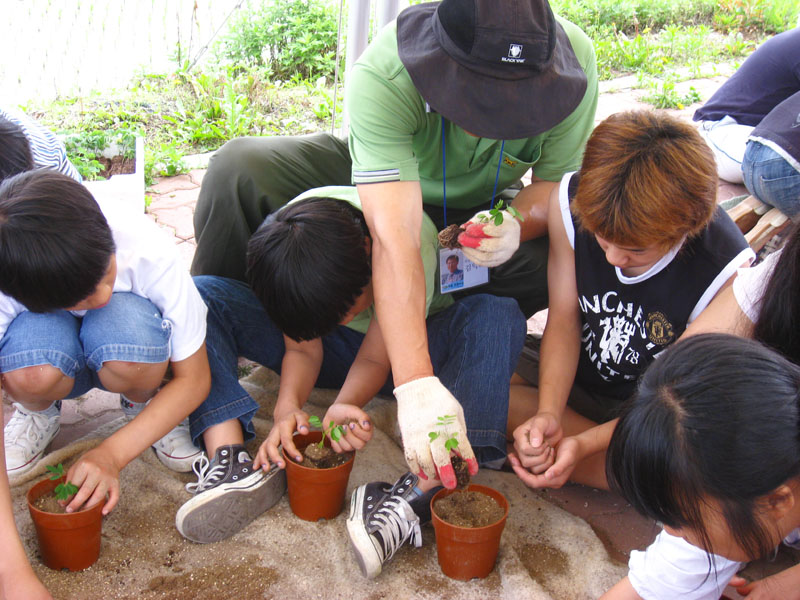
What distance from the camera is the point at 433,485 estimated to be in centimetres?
180

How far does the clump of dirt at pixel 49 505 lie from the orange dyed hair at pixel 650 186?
1281 millimetres

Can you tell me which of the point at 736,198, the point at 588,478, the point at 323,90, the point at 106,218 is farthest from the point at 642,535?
the point at 323,90

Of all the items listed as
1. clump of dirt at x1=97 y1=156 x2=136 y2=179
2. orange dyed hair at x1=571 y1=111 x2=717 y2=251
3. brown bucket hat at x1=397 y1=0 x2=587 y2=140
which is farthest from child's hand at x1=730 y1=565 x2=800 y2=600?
clump of dirt at x1=97 y1=156 x2=136 y2=179

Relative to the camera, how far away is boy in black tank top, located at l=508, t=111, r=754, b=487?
160 centimetres

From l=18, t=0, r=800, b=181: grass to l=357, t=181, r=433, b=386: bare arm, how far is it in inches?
86.3

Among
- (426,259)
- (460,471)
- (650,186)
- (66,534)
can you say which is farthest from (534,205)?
(66,534)

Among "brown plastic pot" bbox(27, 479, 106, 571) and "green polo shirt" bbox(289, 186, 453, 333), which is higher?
"green polo shirt" bbox(289, 186, 453, 333)

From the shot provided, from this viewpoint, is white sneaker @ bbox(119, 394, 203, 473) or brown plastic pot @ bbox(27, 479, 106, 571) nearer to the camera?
brown plastic pot @ bbox(27, 479, 106, 571)

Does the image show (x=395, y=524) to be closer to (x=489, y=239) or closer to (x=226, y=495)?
→ (x=226, y=495)

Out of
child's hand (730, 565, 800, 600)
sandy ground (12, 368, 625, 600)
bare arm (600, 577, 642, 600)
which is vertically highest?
child's hand (730, 565, 800, 600)

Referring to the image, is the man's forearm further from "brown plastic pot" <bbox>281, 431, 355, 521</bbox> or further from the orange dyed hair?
the orange dyed hair

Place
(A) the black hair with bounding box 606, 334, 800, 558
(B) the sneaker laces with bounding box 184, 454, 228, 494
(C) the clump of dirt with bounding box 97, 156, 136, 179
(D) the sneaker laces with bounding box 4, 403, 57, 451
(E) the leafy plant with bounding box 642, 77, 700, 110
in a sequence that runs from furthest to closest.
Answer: (E) the leafy plant with bounding box 642, 77, 700, 110 → (C) the clump of dirt with bounding box 97, 156, 136, 179 → (D) the sneaker laces with bounding box 4, 403, 57, 451 → (B) the sneaker laces with bounding box 184, 454, 228, 494 → (A) the black hair with bounding box 606, 334, 800, 558

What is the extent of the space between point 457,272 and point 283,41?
12.5ft

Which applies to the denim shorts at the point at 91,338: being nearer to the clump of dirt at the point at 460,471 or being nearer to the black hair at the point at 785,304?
the clump of dirt at the point at 460,471
